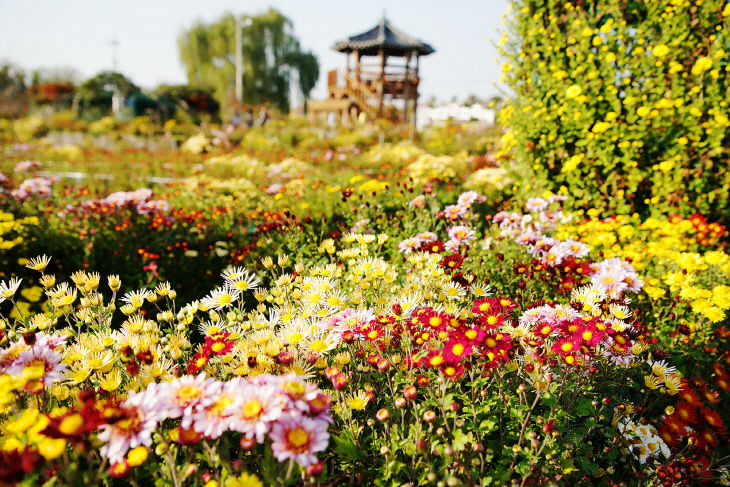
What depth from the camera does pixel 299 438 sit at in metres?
1.06

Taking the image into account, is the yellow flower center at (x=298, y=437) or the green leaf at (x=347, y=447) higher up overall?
the yellow flower center at (x=298, y=437)

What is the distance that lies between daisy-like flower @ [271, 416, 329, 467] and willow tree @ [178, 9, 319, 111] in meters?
32.6

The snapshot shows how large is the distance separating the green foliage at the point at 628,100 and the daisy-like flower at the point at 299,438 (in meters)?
4.39

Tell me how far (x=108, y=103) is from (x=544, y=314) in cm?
3565

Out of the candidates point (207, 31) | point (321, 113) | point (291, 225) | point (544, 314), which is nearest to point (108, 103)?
point (207, 31)

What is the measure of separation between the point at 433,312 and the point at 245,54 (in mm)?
34008

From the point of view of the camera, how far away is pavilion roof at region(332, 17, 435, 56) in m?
17.8

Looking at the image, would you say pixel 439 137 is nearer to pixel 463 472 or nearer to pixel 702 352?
pixel 702 352

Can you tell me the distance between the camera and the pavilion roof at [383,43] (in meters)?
17.8

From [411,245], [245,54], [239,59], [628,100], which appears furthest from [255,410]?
[245,54]

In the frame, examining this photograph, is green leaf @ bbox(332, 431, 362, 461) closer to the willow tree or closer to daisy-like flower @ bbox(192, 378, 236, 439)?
daisy-like flower @ bbox(192, 378, 236, 439)

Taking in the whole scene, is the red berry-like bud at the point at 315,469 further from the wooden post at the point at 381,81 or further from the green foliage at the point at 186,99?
the green foliage at the point at 186,99

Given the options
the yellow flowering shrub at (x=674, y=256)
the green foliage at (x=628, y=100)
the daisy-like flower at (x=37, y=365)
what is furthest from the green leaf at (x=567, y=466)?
the green foliage at (x=628, y=100)

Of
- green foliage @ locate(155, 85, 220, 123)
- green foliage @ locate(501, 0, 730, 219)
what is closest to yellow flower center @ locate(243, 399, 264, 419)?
green foliage @ locate(501, 0, 730, 219)
